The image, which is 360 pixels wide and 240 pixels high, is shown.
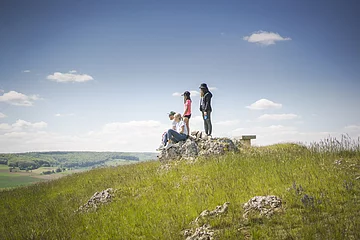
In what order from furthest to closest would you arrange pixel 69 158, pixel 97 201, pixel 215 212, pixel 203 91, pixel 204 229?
pixel 69 158 < pixel 203 91 < pixel 97 201 < pixel 215 212 < pixel 204 229

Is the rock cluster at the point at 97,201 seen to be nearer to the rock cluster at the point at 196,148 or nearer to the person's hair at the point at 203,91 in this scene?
the rock cluster at the point at 196,148

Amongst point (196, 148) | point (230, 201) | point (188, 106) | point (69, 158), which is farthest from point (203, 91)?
point (69, 158)

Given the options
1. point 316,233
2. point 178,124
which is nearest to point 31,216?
point 178,124

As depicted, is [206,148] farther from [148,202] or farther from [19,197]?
[19,197]

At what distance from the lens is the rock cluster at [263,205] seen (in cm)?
616

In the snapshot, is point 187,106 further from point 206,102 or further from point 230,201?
point 230,201

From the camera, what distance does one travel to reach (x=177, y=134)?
15.0 meters

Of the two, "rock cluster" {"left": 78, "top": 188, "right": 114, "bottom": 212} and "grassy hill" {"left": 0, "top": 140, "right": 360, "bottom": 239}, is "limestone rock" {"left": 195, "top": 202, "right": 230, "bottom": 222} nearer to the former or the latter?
"grassy hill" {"left": 0, "top": 140, "right": 360, "bottom": 239}

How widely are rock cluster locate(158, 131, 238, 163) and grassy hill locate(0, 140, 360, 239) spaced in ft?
4.14

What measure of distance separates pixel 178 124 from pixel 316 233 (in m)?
11.1

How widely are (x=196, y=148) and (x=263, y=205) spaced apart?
8223 mm

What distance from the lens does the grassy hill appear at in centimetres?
552

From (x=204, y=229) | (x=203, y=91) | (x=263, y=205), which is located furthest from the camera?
(x=203, y=91)

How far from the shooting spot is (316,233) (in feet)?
15.9
